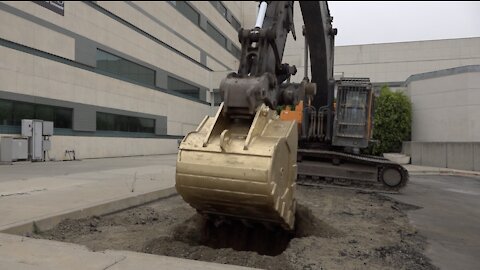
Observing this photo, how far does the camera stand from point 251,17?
50.4 metres

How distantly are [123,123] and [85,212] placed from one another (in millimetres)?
19950

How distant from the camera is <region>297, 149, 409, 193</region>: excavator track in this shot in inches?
458

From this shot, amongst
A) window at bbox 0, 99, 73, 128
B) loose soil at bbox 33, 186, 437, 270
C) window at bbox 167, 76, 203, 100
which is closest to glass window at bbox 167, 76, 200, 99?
window at bbox 167, 76, 203, 100

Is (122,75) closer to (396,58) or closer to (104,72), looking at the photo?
(104,72)

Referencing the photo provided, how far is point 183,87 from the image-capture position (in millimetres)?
34438

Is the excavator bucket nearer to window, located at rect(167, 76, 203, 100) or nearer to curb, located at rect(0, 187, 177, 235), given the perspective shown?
curb, located at rect(0, 187, 177, 235)

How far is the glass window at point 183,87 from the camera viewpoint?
32116 mm

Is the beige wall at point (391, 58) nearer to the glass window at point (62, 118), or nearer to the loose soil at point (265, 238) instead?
the glass window at point (62, 118)

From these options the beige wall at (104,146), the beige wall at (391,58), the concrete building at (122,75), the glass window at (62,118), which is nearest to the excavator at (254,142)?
the concrete building at (122,75)

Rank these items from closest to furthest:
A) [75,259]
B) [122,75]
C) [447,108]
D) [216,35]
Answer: [75,259]
[447,108]
[122,75]
[216,35]

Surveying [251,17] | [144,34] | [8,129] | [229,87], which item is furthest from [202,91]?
[229,87]

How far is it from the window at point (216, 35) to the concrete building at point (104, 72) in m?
0.47

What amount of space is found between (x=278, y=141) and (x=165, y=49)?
2677cm

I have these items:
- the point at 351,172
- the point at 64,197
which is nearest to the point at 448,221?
the point at 351,172
